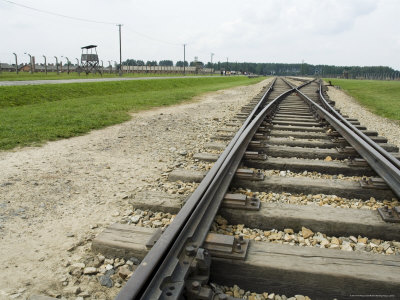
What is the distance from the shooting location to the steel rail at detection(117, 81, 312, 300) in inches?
56.6

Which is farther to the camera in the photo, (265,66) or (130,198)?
(265,66)

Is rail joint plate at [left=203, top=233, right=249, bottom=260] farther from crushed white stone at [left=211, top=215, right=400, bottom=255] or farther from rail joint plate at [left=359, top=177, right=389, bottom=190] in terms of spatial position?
rail joint plate at [left=359, top=177, right=389, bottom=190]

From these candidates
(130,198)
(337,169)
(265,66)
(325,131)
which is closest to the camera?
(130,198)

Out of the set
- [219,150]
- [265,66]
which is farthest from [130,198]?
[265,66]

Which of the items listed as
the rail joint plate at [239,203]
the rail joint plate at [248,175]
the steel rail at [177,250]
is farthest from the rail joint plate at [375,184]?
the steel rail at [177,250]

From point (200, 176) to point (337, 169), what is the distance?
1.45 m

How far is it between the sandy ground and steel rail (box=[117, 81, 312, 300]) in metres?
0.70

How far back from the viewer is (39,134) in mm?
6047

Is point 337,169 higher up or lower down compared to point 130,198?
higher up

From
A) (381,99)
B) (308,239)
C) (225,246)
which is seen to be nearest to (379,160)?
(308,239)

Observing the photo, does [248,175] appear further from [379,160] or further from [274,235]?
[379,160]

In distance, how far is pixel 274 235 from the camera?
2330 mm

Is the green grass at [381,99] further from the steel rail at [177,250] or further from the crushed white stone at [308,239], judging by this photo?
the steel rail at [177,250]

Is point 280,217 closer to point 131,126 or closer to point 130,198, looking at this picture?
point 130,198
